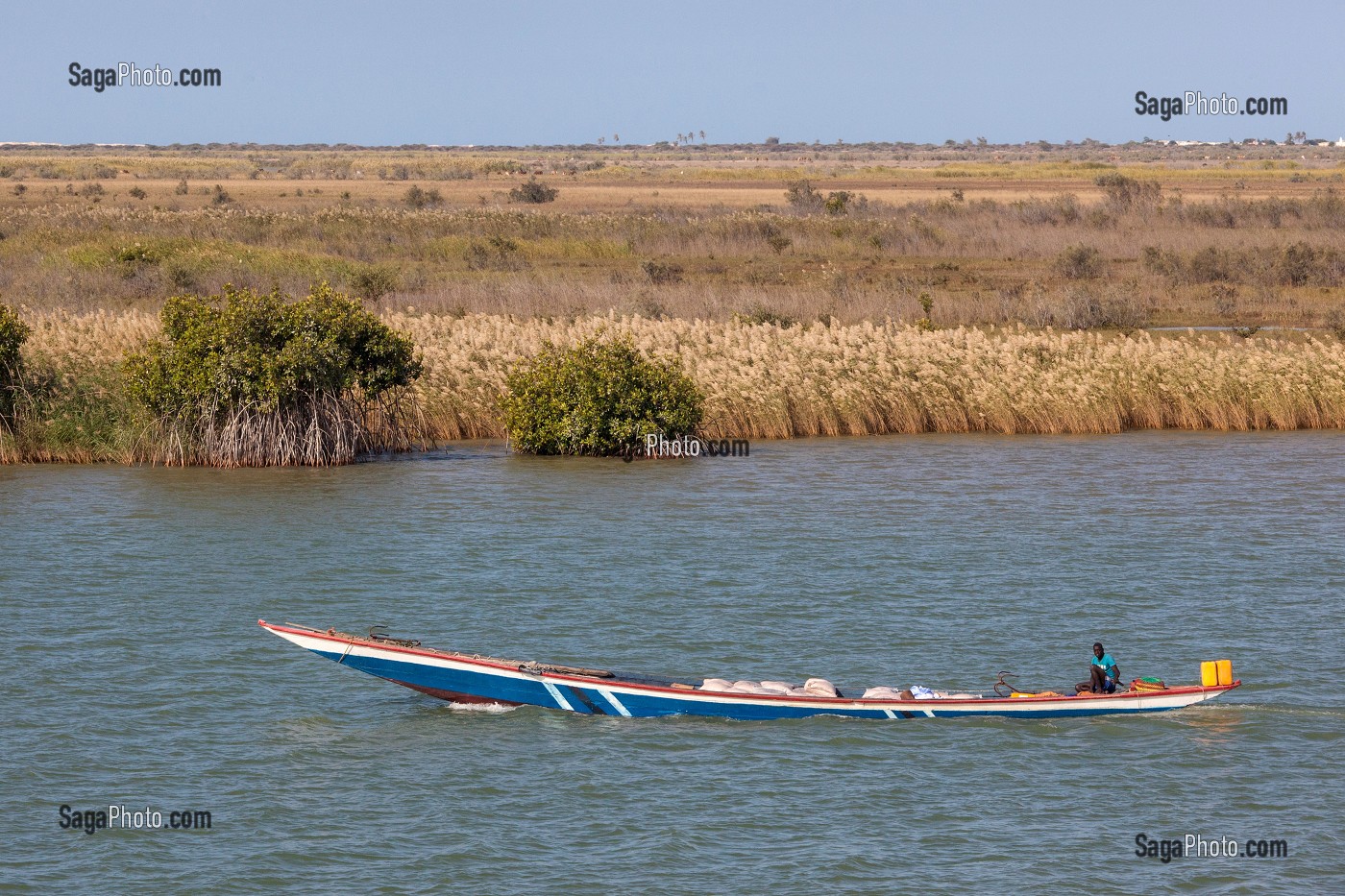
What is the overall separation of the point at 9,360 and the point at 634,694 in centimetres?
2422

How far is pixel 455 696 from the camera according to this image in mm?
20609

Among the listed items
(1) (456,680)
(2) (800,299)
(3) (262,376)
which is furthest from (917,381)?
(1) (456,680)

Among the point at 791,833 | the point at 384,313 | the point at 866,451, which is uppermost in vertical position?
the point at 384,313

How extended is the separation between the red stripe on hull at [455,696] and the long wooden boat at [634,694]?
0.17 meters

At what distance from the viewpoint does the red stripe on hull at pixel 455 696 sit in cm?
2041

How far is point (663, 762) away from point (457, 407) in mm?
23469

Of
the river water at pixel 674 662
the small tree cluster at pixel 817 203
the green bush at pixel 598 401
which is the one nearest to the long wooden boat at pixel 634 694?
the river water at pixel 674 662

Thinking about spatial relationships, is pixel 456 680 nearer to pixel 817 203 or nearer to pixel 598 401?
pixel 598 401

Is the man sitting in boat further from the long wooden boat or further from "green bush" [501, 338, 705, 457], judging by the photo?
"green bush" [501, 338, 705, 457]

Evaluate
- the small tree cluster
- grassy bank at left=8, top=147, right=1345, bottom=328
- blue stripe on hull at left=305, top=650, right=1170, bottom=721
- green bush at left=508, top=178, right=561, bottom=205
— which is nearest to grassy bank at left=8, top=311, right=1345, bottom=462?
grassy bank at left=8, top=147, right=1345, bottom=328

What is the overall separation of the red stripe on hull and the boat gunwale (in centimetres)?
71

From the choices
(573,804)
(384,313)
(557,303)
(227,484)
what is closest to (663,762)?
(573,804)

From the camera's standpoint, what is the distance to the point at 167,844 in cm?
1706

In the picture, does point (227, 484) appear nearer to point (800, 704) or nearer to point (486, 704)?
point (486, 704)
